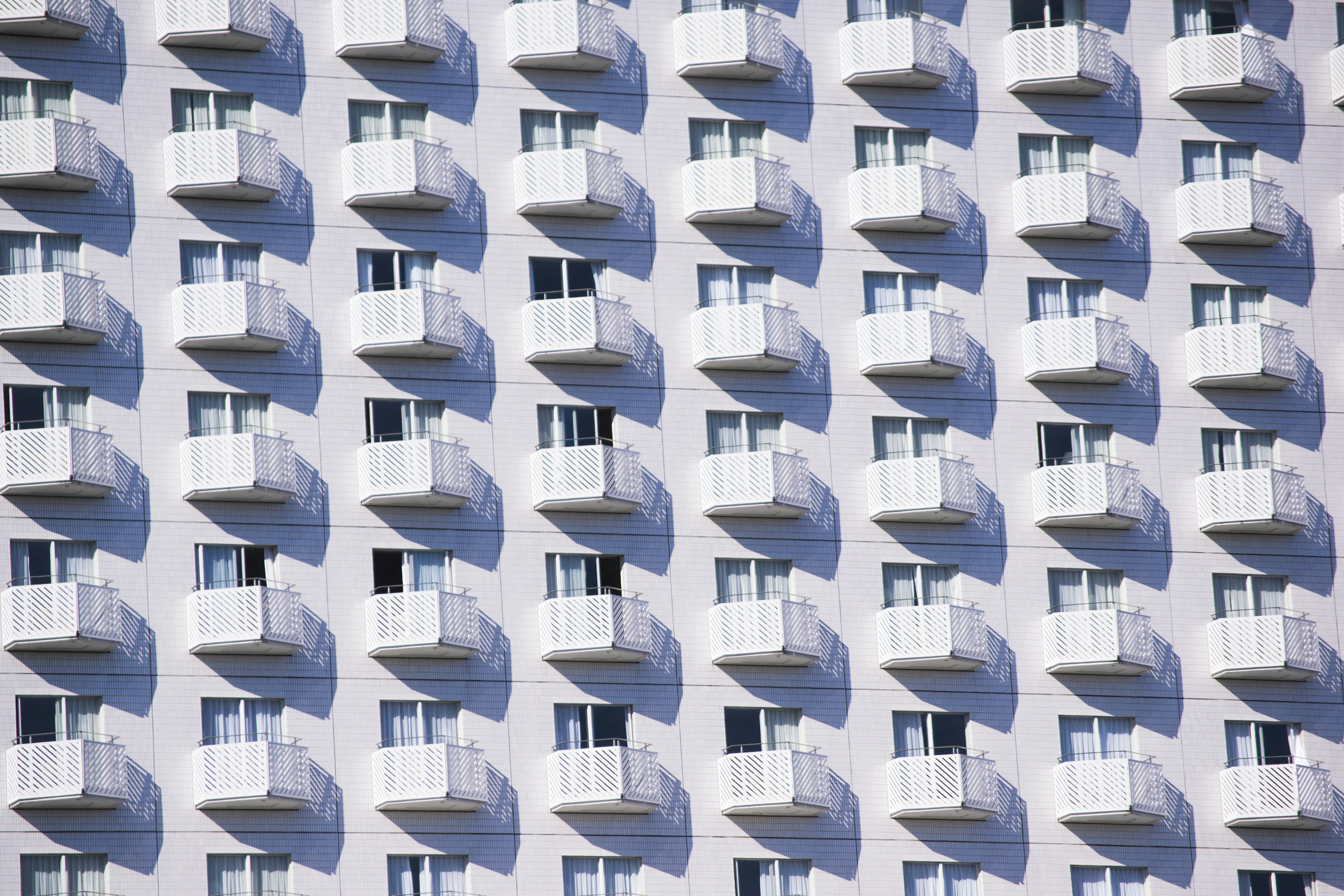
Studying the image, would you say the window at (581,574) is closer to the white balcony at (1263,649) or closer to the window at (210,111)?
the window at (210,111)

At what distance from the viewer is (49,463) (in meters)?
67.5

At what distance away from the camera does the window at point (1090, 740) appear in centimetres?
7200

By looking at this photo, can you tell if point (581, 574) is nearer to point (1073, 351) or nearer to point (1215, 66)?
point (1073, 351)

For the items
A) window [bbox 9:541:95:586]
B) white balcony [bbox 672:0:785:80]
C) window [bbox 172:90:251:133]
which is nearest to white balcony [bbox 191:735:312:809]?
window [bbox 9:541:95:586]

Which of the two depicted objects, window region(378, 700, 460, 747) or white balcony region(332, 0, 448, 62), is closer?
window region(378, 700, 460, 747)

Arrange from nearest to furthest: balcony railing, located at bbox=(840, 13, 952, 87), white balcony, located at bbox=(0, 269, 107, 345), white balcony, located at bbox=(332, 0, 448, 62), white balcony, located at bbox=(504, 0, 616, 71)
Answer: white balcony, located at bbox=(0, 269, 107, 345) < white balcony, located at bbox=(332, 0, 448, 62) < white balcony, located at bbox=(504, 0, 616, 71) < balcony railing, located at bbox=(840, 13, 952, 87)

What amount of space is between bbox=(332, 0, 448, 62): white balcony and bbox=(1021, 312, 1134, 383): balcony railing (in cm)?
2116

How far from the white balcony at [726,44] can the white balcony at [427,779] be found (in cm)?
2295

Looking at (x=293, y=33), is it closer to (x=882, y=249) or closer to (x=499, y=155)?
(x=499, y=155)

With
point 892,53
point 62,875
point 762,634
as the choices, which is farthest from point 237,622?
point 892,53

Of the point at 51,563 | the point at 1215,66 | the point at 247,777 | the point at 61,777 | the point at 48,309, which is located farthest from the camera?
the point at 1215,66

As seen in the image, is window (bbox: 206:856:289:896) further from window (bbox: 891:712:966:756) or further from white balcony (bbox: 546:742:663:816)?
window (bbox: 891:712:966:756)

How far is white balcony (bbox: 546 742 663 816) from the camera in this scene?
2685 inches

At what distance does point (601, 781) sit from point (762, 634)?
6.60 m
